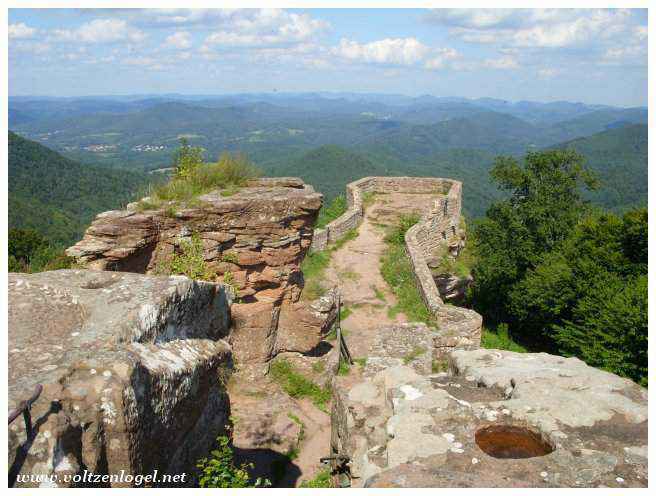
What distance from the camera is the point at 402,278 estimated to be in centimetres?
1431

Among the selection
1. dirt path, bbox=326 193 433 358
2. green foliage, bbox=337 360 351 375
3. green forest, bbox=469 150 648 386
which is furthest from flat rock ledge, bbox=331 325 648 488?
green forest, bbox=469 150 648 386

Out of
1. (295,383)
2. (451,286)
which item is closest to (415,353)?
(295,383)

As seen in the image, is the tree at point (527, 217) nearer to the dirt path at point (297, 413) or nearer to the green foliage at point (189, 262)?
the dirt path at point (297, 413)

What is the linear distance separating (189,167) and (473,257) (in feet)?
53.1

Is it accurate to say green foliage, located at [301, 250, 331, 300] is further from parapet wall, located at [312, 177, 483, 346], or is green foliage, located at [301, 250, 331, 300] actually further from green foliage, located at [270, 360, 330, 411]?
green foliage, located at [270, 360, 330, 411]

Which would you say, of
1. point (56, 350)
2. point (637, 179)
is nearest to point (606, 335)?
point (56, 350)

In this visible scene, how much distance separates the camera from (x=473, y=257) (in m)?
22.7

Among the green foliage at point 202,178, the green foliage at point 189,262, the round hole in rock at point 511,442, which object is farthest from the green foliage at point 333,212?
the round hole in rock at point 511,442

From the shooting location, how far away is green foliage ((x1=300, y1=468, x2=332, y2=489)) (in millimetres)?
6781

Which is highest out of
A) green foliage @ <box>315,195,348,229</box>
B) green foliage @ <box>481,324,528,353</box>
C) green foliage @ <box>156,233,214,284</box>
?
green foliage @ <box>156,233,214,284</box>

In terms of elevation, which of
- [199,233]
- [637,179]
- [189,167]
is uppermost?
[189,167]

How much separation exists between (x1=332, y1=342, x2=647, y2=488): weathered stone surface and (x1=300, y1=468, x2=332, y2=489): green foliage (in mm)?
1107

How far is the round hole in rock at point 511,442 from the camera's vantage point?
420cm

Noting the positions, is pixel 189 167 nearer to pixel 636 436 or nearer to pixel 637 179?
pixel 636 436
